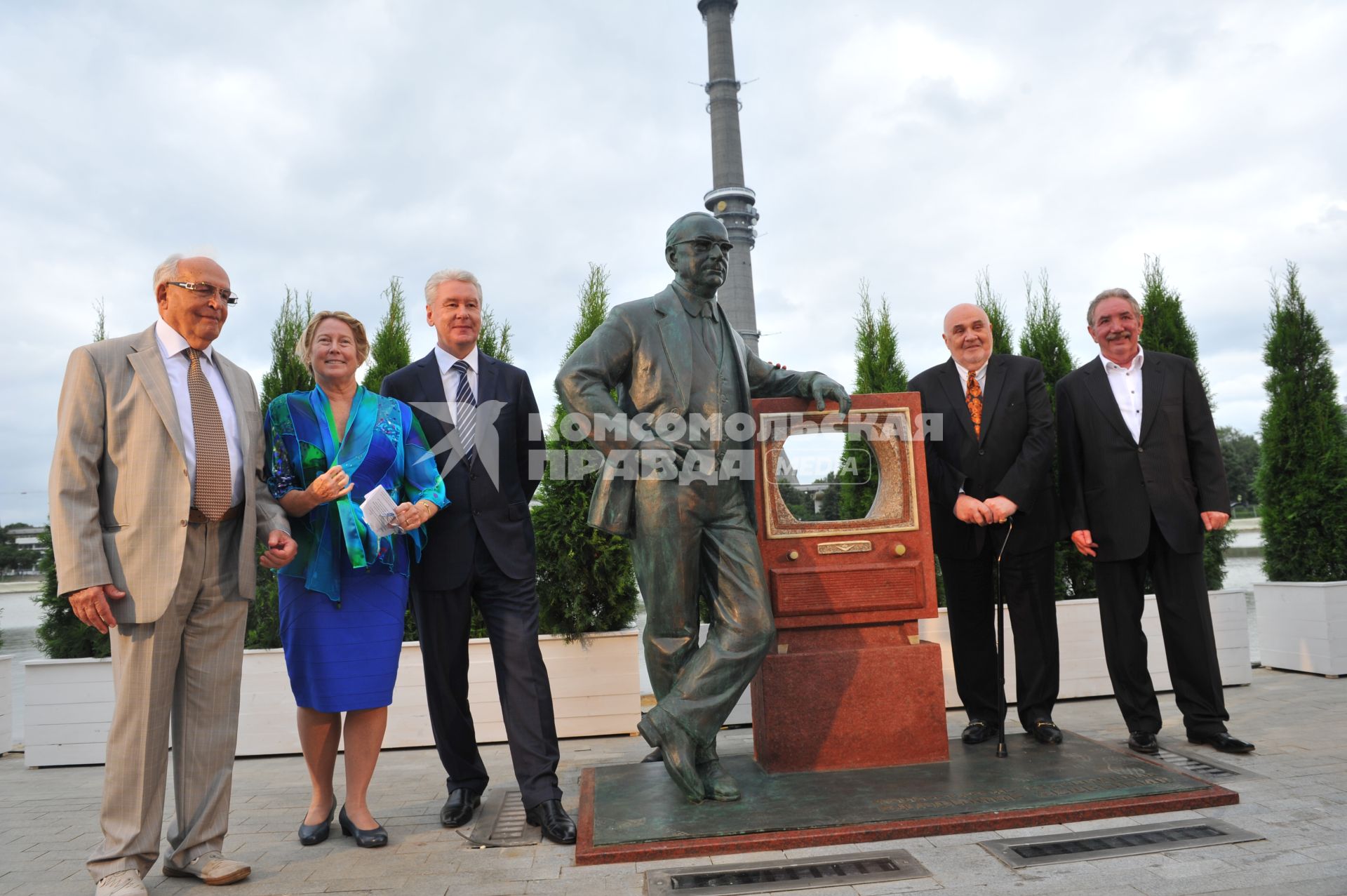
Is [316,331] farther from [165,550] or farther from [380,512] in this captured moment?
[165,550]

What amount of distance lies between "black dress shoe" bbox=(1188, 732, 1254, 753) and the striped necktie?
3698mm

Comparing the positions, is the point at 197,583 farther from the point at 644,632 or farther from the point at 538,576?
the point at 538,576

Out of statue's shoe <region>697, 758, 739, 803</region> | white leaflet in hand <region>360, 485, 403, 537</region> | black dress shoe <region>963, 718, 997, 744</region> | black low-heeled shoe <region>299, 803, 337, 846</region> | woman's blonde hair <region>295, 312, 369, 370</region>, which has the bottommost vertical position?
black low-heeled shoe <region>299, 803, 337, 846</region>

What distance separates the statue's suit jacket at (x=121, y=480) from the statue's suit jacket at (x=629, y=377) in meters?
1.39

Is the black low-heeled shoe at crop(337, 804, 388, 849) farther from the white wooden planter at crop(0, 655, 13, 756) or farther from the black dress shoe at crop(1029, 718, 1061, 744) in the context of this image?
the white wooden planter at crop(0, 655, 13, 756)

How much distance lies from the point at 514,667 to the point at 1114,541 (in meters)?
2.92

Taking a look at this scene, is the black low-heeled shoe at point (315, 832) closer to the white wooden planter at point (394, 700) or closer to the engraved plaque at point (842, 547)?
the white wooden planter at point (394, 700)

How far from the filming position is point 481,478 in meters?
3.59

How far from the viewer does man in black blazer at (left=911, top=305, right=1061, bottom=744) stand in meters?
4.13

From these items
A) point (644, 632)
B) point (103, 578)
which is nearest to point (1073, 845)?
point (644, 632)

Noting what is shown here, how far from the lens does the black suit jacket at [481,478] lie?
3529 millimetres

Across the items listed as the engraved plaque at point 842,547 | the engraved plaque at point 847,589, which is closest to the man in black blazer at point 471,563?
the engraved plaque at point 847,589

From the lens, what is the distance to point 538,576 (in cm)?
541

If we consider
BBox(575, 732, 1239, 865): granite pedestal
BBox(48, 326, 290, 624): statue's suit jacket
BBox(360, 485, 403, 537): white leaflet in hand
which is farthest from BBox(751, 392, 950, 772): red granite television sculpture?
BBox(48, 326, 290, 624): statue's suit jacket
